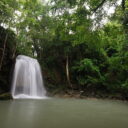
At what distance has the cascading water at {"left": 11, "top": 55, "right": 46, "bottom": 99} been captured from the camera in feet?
46.5

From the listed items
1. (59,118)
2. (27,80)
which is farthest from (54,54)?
(59,118)

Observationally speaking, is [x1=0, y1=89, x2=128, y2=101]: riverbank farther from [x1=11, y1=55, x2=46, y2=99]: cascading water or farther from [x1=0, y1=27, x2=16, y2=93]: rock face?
[x1=0, y1=27, x2=16, y2=93]: rock face

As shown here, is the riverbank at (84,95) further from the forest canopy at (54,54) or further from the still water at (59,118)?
the still water at (59,118)

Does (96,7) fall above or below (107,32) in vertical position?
above

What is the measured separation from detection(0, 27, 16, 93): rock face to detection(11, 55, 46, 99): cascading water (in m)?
0.49

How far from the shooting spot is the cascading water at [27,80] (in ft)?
46.5

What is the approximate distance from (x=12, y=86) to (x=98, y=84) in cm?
751

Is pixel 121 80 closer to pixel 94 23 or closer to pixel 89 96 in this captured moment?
pixel 89 96

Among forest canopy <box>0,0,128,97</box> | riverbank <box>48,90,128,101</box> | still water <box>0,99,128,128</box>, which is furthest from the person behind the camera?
riverbank <box>48,90,128,101</box>

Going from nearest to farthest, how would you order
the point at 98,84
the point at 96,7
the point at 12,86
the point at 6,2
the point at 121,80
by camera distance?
the point at 96,7, the point at 6,2, the point at 12,86, the point at 121,80, the point at 98,84

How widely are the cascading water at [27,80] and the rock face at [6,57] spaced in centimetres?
49

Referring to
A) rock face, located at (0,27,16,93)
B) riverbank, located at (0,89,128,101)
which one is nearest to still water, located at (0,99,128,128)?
rock face, located at (0,27,16,93)

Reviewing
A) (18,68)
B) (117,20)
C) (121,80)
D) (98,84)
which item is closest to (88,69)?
(98,84)

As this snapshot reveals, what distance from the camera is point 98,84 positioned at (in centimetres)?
1645
